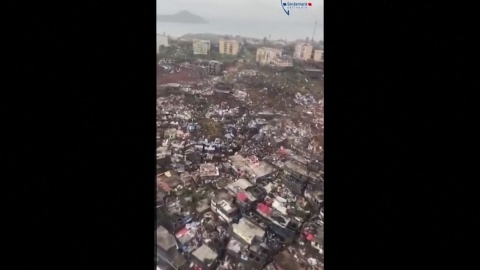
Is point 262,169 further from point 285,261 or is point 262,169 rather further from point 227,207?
point 285,261

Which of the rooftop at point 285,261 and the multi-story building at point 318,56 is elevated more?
the multi-story building at point 318,56

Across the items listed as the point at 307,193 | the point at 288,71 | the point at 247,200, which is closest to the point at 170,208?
the point at 247,200

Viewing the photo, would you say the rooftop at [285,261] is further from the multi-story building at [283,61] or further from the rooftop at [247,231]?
the multi-story building at [283,61]

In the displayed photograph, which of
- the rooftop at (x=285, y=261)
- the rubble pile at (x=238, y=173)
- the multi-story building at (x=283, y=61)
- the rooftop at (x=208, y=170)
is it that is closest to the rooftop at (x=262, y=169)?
the rubble pile at (x=238, y=173)

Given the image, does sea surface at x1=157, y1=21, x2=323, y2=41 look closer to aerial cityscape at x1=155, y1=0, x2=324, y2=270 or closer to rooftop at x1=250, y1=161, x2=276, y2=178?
aerial cityscape at x1=155, y1=0, x2=324, y2=270
